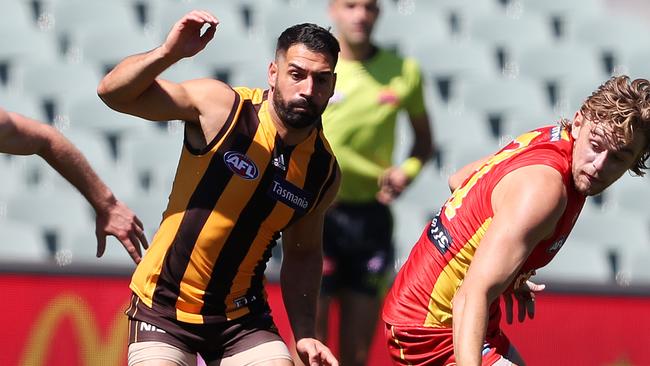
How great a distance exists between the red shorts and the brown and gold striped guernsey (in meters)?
0.67

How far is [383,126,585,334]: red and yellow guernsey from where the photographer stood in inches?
167

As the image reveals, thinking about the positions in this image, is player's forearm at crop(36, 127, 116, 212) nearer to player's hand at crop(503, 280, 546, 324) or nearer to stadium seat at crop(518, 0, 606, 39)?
player's hand at crop(503, 280, 546, 324)

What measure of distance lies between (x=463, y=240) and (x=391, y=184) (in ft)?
8.46

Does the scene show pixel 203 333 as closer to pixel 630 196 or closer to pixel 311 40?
pixel 311 40

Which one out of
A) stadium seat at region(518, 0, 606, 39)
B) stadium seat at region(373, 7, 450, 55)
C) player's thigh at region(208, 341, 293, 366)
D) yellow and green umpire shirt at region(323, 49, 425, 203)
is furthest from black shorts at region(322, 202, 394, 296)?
stadium seat at region(518, 0, 606, 39)

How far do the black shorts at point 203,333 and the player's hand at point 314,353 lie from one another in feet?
0.40

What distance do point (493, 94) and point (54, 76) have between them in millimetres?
3676

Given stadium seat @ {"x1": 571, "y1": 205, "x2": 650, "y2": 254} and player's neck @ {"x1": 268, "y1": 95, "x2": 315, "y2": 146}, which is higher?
player's neck @ {"x1": 268, "y1": 95, "x2": 315, "y2": 146}

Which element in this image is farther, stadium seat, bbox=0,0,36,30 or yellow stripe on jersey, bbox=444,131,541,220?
stadium seat, bbox=0,0,36,30

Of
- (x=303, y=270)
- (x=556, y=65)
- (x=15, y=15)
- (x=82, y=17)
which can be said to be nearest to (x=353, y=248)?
(x=303, y=270)

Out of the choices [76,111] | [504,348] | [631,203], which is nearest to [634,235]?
[631,203]

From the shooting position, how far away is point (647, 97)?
4.12 meters

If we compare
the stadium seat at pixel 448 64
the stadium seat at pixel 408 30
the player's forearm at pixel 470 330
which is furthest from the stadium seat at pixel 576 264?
the player's forearm at pixel 470 330

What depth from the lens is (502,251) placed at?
391cm
